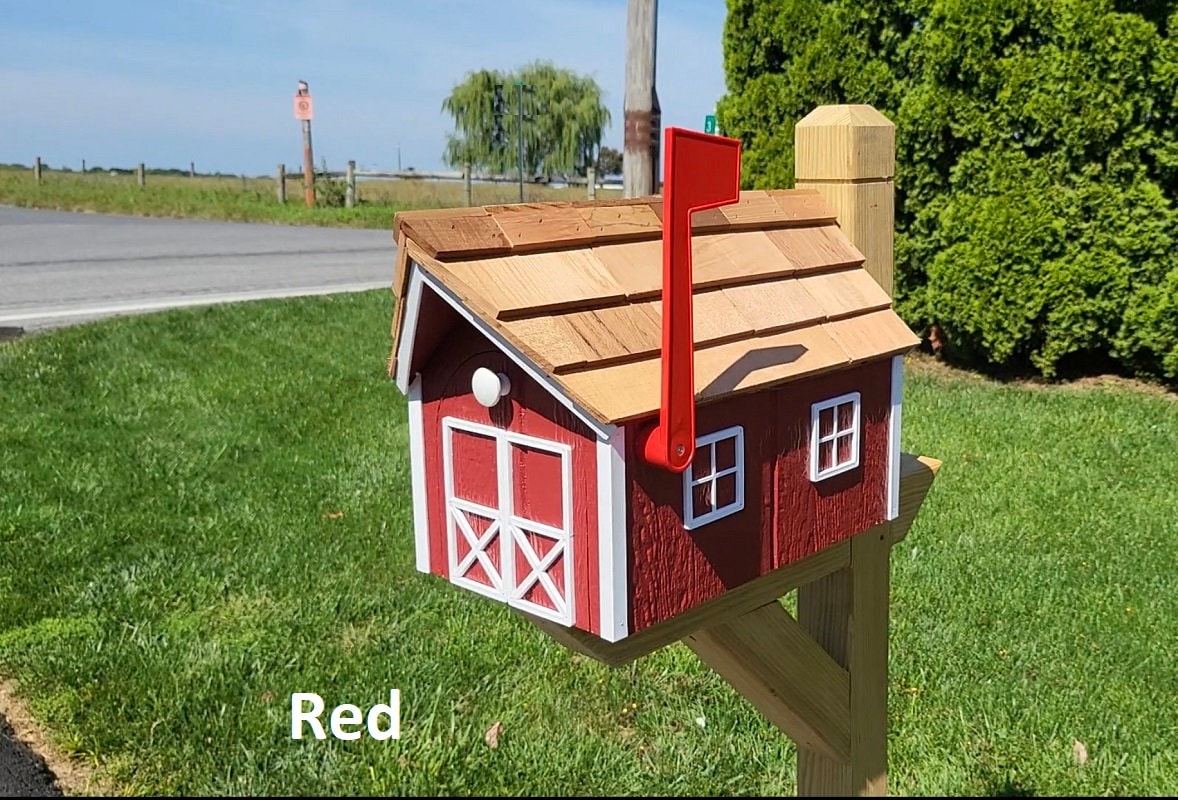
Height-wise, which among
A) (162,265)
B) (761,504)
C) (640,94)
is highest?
(640,94)

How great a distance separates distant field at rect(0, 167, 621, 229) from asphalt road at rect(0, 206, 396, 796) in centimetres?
179

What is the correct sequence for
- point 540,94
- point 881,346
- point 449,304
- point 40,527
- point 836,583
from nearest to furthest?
point 449,304 → point 881,346 → point 836,583 → point 40,527 → point 540,94

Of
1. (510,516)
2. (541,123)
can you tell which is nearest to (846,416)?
(510,516)

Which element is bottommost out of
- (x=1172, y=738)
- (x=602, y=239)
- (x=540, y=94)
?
(x=1172, y=738)

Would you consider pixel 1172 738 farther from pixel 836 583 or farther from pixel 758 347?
pixel 758 347

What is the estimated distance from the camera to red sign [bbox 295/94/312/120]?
20625mm

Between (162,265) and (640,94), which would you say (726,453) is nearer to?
(640,94)

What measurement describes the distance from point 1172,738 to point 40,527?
377cm

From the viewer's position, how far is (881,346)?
1.52 metres

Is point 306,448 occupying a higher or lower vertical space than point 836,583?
lower

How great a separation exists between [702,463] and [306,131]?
2164cm

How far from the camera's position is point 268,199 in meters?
24.7

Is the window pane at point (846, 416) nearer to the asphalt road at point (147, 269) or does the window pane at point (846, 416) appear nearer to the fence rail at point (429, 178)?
the asphalt road at point (147, 269)

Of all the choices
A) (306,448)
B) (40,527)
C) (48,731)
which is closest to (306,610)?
(48,731)
